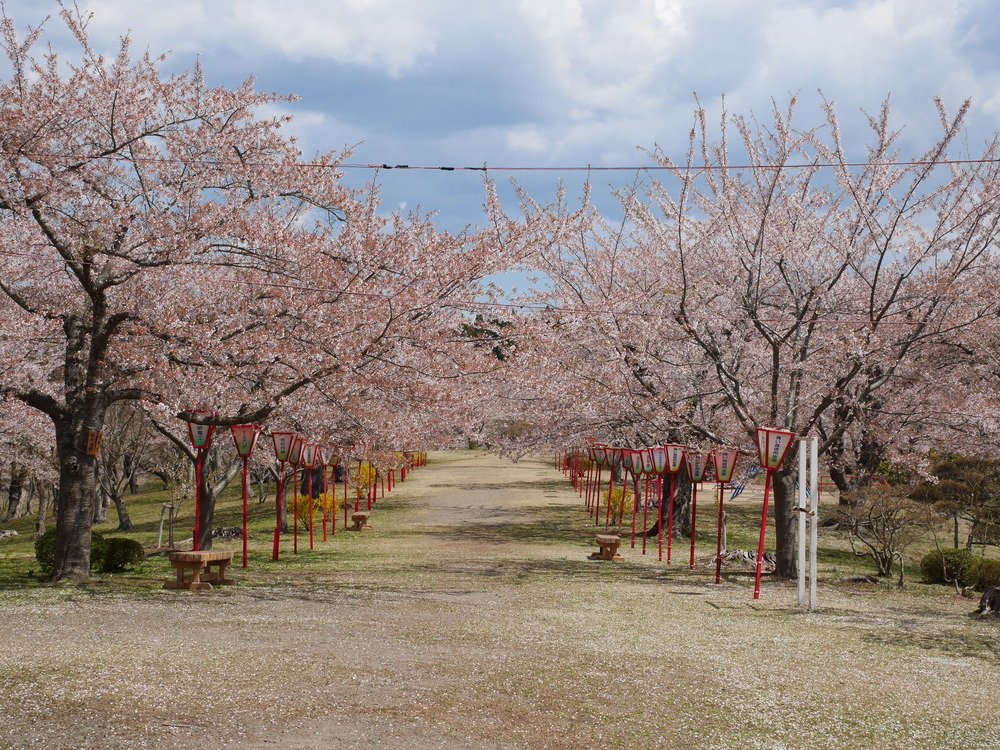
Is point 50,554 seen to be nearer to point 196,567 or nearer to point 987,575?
point 196,567

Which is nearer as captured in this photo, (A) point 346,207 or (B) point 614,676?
(B) point 614,676

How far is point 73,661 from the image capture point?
22.9 feet

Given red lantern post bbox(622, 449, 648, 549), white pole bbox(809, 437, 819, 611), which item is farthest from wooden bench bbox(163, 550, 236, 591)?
red lantern post bbox(622, 449, 648, 549)

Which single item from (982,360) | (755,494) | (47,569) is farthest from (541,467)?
(47,569)

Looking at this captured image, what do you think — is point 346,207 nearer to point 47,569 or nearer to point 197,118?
point 197,118

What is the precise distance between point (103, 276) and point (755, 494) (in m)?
30.2

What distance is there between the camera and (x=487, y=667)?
24.2ft

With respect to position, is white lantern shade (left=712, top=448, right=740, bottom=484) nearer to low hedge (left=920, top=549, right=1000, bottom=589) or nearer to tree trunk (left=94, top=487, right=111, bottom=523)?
low hedge (left=920, top=549, right=1000, bottom=589)

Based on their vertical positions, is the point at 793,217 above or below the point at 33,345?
above

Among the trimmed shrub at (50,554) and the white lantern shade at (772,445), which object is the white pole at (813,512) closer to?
the white lantern shade at (772,445)

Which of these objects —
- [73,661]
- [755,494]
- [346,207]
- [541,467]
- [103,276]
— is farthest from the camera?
[541,467]

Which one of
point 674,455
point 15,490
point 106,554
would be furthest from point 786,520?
point 15,490

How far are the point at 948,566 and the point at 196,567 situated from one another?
12630 millimetres

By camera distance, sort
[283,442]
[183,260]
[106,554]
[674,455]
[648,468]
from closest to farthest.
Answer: [183,260], [106,554], [283,442], [674,455], [648,468]
